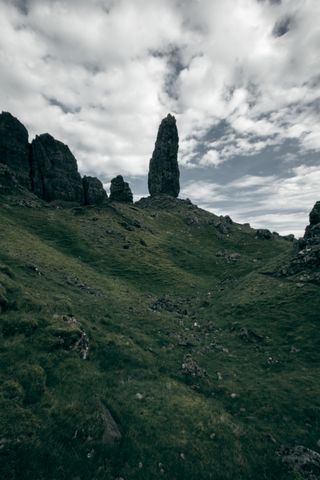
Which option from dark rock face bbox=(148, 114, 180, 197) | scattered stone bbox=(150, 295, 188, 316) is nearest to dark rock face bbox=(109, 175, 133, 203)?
dark rock face bbox=(148, 114, 180, 197)

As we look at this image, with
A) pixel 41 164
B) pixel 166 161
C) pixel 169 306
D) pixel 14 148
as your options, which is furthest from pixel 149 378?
pixel 166 161

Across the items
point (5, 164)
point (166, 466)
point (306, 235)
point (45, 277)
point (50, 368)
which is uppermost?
point (5, 164)

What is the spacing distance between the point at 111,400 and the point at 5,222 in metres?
65.7

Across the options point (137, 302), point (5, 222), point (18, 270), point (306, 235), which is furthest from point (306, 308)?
point (5, 222)

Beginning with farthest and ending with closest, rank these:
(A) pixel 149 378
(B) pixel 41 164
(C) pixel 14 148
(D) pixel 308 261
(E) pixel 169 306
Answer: (B) pixel 41 164
(C) pixel 14 148
(D) pixel 308 261
(E) pixel 169 306
(A) pixel 149 378

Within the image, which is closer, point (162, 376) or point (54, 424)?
point (54, 424)

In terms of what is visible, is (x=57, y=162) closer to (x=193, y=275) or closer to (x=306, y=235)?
(x=193, y=275)

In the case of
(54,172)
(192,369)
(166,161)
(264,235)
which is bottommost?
(192,369)

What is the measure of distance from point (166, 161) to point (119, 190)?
48.1 m

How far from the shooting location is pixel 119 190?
463 ft

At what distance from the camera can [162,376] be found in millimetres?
22234

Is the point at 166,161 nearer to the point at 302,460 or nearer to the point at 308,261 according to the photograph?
the point at 308,261

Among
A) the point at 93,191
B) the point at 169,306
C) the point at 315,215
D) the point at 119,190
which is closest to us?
the point at 169,306

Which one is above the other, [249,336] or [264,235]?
[264,235]
